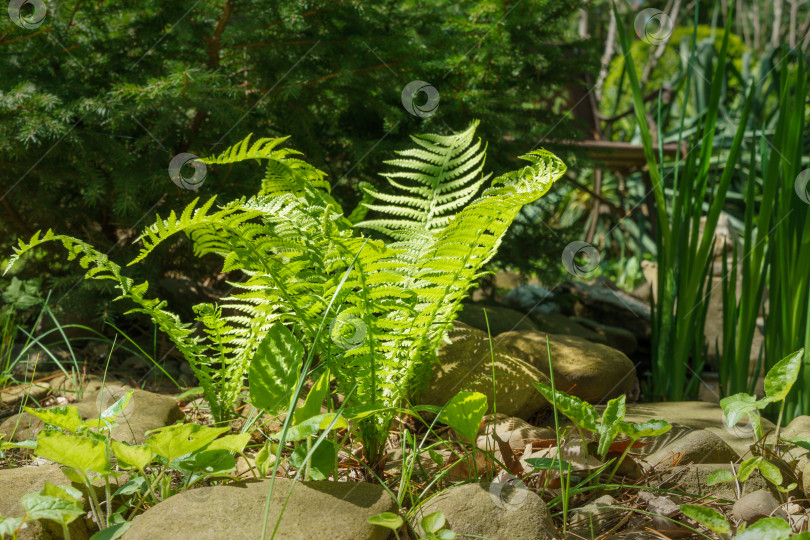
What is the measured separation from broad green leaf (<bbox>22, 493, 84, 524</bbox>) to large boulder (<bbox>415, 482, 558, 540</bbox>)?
1.68 ft

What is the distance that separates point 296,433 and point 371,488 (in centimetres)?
17

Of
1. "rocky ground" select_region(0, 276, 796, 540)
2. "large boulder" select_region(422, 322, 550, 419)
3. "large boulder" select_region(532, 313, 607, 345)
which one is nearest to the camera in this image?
"rocky ground" select_region(0, 276, 796, 540)

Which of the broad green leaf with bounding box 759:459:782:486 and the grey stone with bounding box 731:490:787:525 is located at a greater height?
the broad green leaf with bounding box 759:459:782:486

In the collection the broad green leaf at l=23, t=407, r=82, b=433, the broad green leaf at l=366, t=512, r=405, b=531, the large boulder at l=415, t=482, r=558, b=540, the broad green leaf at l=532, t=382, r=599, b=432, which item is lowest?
the large boulder at l=415, t=482, r=558, b=540

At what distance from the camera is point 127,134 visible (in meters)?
2.08

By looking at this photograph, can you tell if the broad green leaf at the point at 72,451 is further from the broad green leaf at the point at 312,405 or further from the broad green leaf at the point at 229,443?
the broad green leaf at the point at 312,405

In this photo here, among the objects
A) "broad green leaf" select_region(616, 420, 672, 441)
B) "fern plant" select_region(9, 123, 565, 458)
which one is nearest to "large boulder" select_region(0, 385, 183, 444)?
"fern plant" select_region(9, 123, 565, 458)

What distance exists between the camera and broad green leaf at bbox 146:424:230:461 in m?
1.00

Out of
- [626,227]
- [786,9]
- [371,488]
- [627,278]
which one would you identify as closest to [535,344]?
[371,488]

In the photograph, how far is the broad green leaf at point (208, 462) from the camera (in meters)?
1.06

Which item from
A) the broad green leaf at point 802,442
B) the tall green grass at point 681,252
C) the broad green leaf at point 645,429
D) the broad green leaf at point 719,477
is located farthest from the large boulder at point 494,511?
the tall green grass at point 681,252

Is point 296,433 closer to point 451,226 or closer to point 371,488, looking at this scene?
point 371,488

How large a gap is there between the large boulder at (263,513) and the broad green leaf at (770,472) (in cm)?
66

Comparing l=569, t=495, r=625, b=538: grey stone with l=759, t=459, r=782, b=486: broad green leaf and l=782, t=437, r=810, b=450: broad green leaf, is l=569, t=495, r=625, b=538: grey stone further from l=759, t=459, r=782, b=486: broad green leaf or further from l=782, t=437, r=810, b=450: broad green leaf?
l=782, t=437, r=810, b=450: broad green leaf
